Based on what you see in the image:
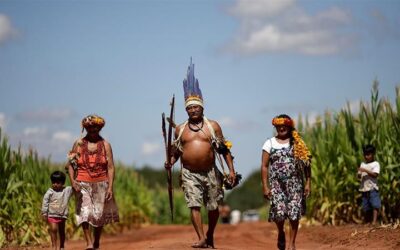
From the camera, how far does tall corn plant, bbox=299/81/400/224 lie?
16859mm

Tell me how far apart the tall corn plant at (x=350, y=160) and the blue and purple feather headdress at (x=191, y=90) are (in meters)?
5.54

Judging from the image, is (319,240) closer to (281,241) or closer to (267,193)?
(281,241)

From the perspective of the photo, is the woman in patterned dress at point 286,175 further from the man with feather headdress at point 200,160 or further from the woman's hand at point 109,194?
the woman's hand at point 109,194

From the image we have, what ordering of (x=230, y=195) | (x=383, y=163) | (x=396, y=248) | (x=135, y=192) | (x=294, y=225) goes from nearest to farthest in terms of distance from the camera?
(x=294, y=225), (x=396, y=248), (x=383, y=163), (x=135, y=192), (x=230, y=195)

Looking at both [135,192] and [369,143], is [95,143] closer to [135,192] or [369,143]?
[369,143]

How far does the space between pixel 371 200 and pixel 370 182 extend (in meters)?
0.36

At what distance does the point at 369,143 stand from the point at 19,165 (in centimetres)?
730

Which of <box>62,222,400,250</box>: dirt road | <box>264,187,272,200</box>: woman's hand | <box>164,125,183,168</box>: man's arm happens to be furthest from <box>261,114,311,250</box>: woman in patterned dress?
<box>164,125,183,168</box>: man's arm

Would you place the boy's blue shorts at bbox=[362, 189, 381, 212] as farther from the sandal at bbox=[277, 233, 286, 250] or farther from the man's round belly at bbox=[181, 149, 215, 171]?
the man's round belly at bbox=[181, 149, 215, 171]

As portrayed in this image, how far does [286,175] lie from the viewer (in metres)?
11.4

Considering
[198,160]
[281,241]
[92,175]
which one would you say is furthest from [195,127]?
[281,241]

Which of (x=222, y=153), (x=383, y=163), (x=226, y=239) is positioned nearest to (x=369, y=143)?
(x=383, y=163)

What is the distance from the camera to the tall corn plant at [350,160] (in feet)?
55.3

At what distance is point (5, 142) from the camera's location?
17109 millimetres
